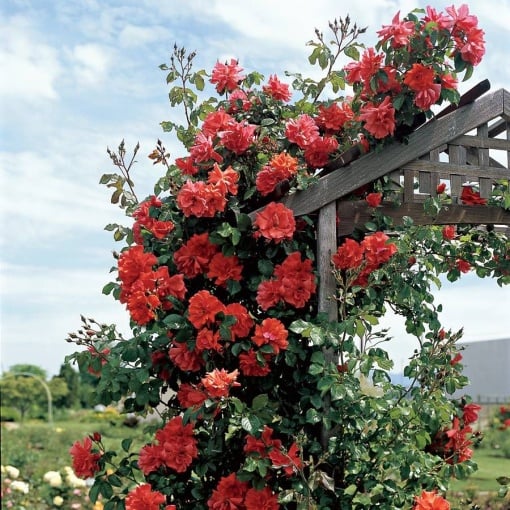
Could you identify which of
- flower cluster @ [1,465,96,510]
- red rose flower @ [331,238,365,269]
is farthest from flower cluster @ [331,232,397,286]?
flower cluster @ [1,465,96,510]

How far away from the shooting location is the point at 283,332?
8.88ft

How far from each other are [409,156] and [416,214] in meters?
0.24

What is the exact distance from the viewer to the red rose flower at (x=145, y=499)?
9.32ft

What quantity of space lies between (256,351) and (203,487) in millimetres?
618

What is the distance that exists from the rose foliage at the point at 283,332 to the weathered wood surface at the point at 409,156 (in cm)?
5

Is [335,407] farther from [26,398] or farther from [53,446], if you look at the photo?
[26,398]

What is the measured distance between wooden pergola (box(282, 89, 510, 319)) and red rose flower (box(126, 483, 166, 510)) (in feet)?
3.03

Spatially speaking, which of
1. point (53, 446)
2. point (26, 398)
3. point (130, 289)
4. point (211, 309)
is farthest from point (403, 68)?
point (26, 398)

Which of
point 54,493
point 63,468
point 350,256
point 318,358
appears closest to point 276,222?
point 350,256

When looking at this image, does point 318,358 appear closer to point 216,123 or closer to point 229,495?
point 229,495

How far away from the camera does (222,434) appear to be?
2.84m

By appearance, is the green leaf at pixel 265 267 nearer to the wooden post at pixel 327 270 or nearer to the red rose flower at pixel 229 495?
the wooden post at pixel 327 270

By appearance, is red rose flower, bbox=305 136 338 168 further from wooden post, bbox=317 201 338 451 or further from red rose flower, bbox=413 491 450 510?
red rose flower, bbox=413 491 450 510

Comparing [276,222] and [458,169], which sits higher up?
[458,169]
